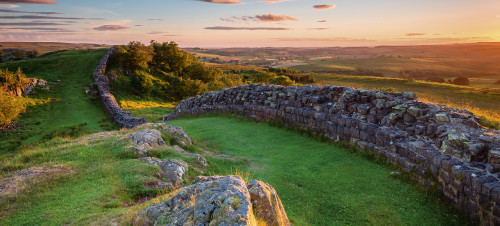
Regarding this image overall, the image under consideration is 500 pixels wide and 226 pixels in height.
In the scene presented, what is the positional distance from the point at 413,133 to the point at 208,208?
7.42 meters

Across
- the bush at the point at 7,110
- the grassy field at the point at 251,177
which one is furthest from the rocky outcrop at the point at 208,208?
the bush at the point at 7,110

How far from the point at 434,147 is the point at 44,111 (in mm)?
30693

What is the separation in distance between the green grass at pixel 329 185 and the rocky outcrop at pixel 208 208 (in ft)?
7.96

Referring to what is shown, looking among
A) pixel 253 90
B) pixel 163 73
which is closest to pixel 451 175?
pixel 253 90

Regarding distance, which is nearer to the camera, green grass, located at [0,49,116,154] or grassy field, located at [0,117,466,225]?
grassy field, located at [0,117,466,225]

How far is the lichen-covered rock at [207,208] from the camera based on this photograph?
338 centimetres

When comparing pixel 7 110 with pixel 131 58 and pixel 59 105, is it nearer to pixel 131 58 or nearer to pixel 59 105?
pixel 59 105

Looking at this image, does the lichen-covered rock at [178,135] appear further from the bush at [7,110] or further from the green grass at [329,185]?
the bush at [7,110]

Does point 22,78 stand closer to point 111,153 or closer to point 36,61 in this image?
point 36,61

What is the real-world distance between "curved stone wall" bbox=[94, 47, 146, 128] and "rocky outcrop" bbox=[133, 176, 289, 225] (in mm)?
16258

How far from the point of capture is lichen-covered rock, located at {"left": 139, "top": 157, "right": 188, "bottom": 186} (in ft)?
22.3

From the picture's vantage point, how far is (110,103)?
27.2 meters

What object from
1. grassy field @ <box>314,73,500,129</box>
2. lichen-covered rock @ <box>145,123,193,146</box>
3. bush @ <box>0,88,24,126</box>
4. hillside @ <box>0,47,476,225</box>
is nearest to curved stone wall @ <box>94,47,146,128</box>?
bush @ <box>0,88,24,126</box>

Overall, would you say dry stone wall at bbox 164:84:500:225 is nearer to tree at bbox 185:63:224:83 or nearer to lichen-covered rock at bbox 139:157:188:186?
lichen-covered rock at bbox 139:157:188:186
